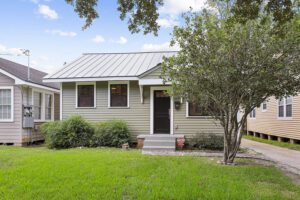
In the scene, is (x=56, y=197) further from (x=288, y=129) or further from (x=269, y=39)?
(x=288, y=129)

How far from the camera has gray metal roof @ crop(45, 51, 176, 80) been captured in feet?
44.3

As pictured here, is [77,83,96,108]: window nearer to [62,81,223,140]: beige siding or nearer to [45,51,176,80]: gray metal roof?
[62,81,223,140]: beige siding

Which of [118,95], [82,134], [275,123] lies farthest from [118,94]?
[275,123]

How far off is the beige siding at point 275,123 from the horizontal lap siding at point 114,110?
19.9 feet

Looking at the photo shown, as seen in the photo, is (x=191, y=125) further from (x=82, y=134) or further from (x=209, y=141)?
(x=82, y=134)

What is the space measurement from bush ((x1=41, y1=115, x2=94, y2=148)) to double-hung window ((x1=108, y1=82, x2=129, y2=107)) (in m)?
1.68

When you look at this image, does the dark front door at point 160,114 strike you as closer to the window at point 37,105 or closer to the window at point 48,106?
the window at point 37,105

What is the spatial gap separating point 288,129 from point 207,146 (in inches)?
222

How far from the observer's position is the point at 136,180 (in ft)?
19.7

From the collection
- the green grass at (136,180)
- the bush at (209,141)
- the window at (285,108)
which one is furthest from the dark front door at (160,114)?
the window at (285,108)

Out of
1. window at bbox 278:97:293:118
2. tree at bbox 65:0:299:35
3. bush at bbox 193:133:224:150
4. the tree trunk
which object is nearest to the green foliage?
bush at bbox 193:133:224:150

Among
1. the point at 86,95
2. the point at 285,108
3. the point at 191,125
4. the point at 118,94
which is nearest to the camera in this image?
the point at 191,125

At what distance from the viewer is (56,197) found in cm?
498

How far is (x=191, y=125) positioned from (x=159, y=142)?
1.74 meters
